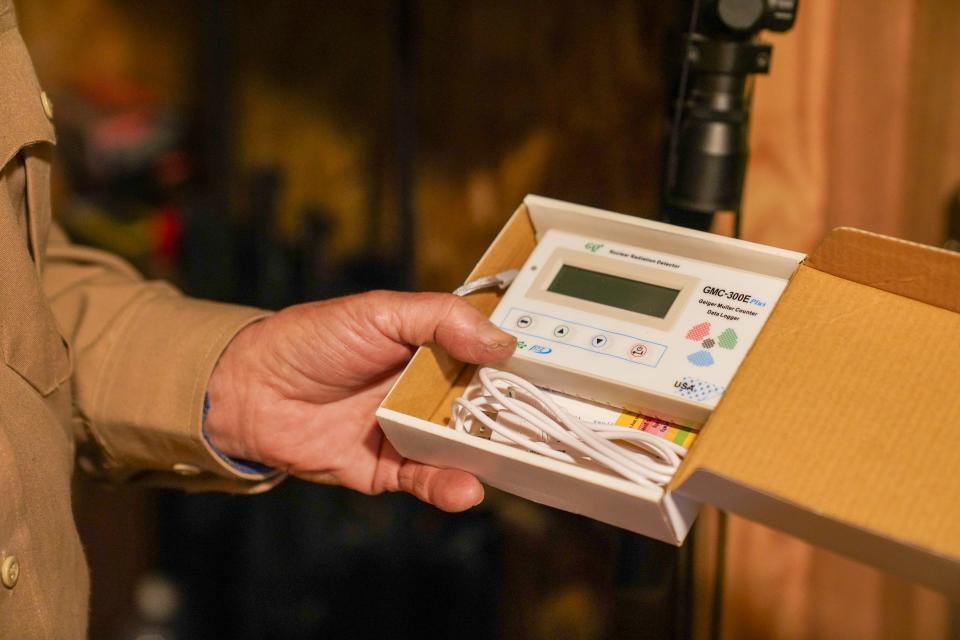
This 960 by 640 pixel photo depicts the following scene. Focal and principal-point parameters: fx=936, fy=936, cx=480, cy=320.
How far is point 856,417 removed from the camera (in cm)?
61

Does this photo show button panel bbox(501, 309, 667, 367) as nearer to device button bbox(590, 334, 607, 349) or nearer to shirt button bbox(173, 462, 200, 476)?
device button bbox(590, 334, 607, 349)

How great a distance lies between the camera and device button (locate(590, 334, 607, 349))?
760 millimetres

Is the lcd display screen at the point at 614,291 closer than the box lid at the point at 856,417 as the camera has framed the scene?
No

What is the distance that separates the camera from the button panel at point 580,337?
2.44 ft

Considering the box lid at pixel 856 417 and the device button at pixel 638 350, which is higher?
the box lid at pixel 856 417

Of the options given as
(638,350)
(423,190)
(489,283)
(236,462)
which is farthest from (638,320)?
(423,190)

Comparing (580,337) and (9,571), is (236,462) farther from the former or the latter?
(580,337)

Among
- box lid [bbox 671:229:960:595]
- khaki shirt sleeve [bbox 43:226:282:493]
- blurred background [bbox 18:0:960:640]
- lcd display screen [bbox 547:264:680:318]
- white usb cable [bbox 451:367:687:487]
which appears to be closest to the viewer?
box lid [bbox 671:229:960:595]

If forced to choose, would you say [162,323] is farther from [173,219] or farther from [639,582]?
[173,219]

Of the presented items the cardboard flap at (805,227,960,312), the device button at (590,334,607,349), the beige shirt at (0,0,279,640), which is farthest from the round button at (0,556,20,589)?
the cardboard flap at (805,227,960,312)

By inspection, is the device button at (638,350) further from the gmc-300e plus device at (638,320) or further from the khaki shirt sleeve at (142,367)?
the khaki shirt sleeve at (142,367)

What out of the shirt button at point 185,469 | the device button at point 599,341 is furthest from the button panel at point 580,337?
the shirt button at point 185,469

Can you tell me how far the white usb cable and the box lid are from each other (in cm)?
5

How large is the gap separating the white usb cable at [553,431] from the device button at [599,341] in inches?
2.3
